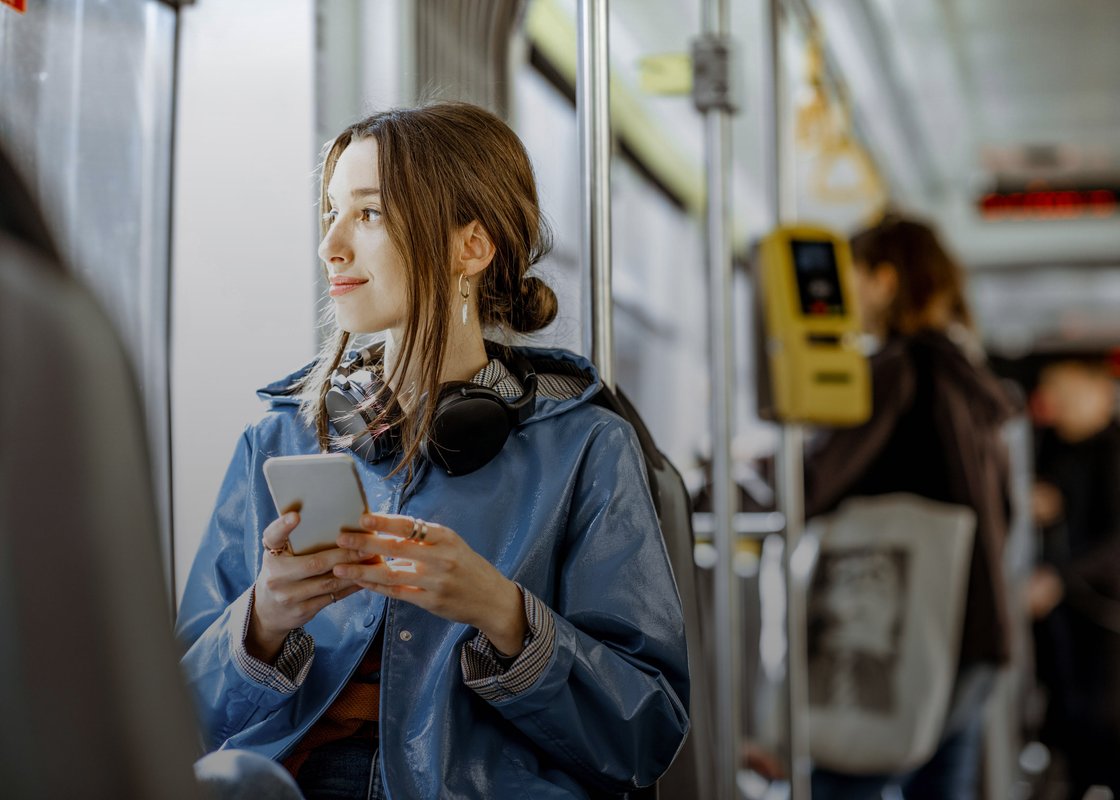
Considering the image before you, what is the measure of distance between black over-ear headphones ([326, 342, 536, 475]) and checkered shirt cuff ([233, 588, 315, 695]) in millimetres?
223

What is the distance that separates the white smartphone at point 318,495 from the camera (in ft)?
3.61

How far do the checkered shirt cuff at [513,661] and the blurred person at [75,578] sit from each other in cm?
67

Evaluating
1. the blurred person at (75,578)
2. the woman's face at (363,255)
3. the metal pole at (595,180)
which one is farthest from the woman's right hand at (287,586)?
the metal pole at (595,180)

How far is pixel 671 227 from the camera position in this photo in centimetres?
760

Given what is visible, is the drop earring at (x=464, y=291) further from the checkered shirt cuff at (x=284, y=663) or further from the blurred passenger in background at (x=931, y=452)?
the blurred passenger in background at (x=931, y=452)

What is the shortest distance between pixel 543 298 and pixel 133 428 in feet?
3.19

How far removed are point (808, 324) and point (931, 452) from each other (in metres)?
0.87

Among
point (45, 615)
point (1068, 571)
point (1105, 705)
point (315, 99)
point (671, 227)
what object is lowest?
point (1105, 705)

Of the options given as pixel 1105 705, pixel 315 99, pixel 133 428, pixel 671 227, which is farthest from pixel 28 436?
pixel 671 227

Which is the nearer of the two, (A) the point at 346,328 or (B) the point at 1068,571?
(A) the point at 346,328

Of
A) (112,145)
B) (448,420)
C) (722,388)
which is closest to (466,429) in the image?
(448,420)

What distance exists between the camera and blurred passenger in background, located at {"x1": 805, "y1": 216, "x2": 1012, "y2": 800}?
3.36m

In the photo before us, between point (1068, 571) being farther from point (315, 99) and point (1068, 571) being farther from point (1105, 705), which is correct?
point (315, 99)

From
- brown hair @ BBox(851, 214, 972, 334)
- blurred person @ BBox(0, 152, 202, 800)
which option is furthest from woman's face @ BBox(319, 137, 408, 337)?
brown hair @ BBox(851, 214, 972, 334)
